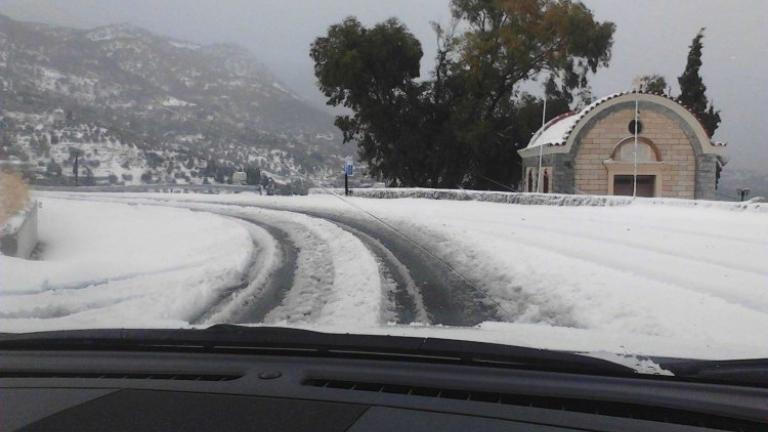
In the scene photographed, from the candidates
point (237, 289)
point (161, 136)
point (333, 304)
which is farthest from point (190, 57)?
point (333, 304)

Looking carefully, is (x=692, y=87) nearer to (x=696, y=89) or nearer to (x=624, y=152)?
(x=696, y=89)

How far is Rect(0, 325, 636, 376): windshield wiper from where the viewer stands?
2654mm

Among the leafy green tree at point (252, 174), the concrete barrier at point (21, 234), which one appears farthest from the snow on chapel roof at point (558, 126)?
the concrete barrier at point (21, 234)

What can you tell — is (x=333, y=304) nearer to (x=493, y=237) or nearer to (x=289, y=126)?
(x=289, y=126)

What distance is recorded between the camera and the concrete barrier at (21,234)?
4.70 metres

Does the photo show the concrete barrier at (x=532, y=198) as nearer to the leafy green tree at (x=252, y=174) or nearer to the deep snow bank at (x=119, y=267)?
the leafy green tree at (x=252, y=174)

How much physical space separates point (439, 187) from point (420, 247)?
887 millimetres

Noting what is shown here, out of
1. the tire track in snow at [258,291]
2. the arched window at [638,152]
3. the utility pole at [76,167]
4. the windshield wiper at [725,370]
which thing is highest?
the arched window at [638,152]

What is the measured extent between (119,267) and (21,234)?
1.11m

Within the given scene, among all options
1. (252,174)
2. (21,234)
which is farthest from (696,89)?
(21,234)

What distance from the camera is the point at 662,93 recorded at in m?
8.10

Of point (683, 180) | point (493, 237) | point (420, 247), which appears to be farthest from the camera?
point (683, 180)

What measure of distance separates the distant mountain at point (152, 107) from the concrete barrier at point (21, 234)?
0.37 m

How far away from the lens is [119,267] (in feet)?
19.4
